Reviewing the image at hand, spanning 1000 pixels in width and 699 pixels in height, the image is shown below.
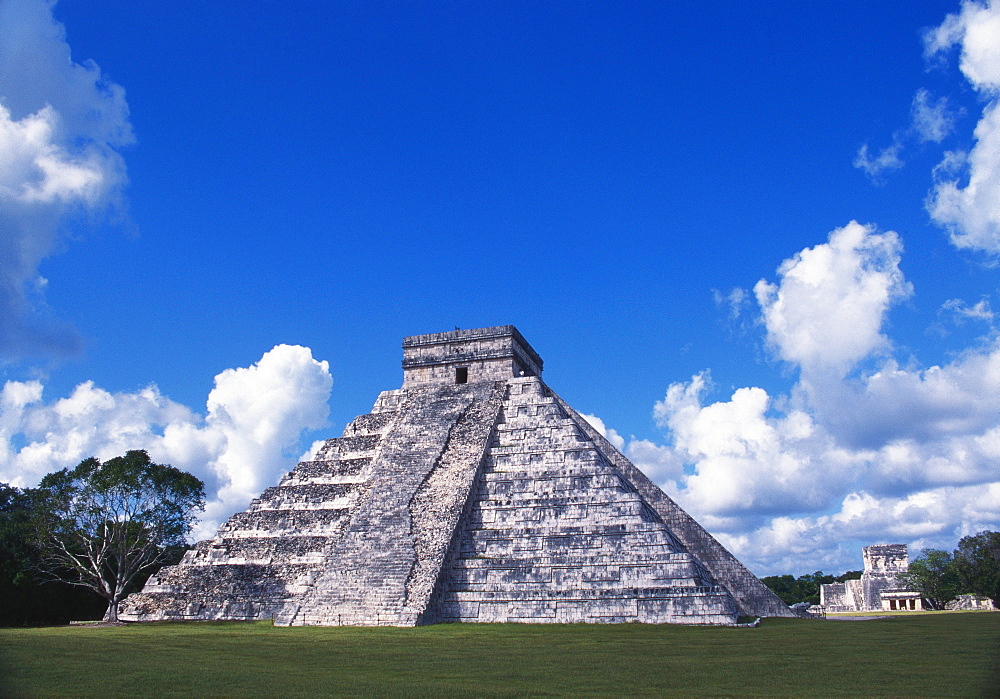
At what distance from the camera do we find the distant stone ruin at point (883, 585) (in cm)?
3219

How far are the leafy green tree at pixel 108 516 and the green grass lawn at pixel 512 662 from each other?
32.4ft

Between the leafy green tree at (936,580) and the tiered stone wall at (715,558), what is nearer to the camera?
the tiered stone wall at (715,558)

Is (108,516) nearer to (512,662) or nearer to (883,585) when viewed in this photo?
(512,662)

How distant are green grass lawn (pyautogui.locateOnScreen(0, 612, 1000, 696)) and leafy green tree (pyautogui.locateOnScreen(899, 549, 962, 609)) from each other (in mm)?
23167

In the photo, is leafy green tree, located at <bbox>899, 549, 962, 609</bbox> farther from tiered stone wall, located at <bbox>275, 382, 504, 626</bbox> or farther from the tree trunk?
the tree trunk

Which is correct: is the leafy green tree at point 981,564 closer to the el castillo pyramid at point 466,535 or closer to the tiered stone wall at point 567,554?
the el castillo pyramid at point 466,535

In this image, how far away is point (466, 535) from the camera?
15203 mm

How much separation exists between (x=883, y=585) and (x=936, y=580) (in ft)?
8.15

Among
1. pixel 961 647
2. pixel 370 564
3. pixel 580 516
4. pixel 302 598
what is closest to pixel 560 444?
pixel 580 516

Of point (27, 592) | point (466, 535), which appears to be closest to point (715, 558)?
point (466, 535)

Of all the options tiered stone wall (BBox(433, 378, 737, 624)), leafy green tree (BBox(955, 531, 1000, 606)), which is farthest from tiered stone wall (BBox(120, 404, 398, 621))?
leafy green tree (BBox(955, 531, 1000, 606))

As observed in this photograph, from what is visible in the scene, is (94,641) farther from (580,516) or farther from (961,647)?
(961,647)

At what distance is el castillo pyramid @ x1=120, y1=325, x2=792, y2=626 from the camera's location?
13508mm

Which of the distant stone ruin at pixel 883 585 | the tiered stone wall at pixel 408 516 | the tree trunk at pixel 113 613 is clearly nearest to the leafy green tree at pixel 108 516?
the tree trunk at pixel 113 613
